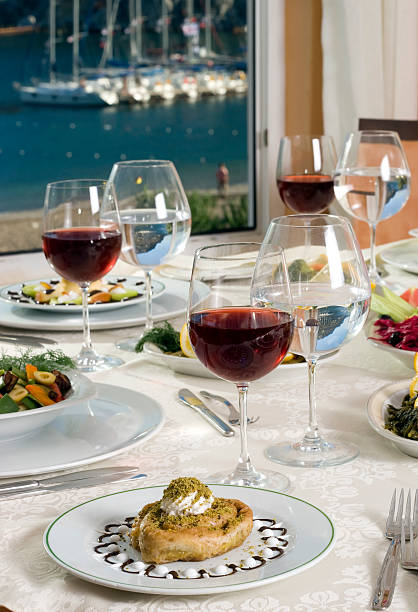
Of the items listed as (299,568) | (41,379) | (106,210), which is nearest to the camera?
(299,568)

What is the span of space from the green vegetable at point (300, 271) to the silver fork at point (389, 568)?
25cm

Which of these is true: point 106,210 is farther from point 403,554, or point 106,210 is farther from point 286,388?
point 403,554

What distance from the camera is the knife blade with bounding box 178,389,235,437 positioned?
98 cm

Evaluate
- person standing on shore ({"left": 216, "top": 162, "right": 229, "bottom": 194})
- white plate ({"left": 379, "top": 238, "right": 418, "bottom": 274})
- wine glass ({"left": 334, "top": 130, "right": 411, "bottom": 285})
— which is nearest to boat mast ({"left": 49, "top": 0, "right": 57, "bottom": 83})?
person standing on shore ({"left": 216, "top": 162, "right": 229, "bottom": 194})

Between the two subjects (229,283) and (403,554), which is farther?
(229,283)

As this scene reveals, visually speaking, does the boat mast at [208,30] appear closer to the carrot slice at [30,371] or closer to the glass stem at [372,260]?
the glass stem at [372,260]

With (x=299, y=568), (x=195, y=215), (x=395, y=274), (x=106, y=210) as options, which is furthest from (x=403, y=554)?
(x=195, y=215)

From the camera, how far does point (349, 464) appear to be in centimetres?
88

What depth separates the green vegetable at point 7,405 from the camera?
90 centimetres

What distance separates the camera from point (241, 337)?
32.1 inches

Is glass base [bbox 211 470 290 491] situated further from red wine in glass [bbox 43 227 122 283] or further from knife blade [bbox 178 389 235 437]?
red wine in glass [bbox 43 227 122 283]

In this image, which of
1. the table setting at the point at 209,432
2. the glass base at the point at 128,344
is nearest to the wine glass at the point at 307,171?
the table setting at the point at 209,432

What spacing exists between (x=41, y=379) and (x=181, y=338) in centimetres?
28

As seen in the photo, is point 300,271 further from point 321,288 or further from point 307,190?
point 307,190
